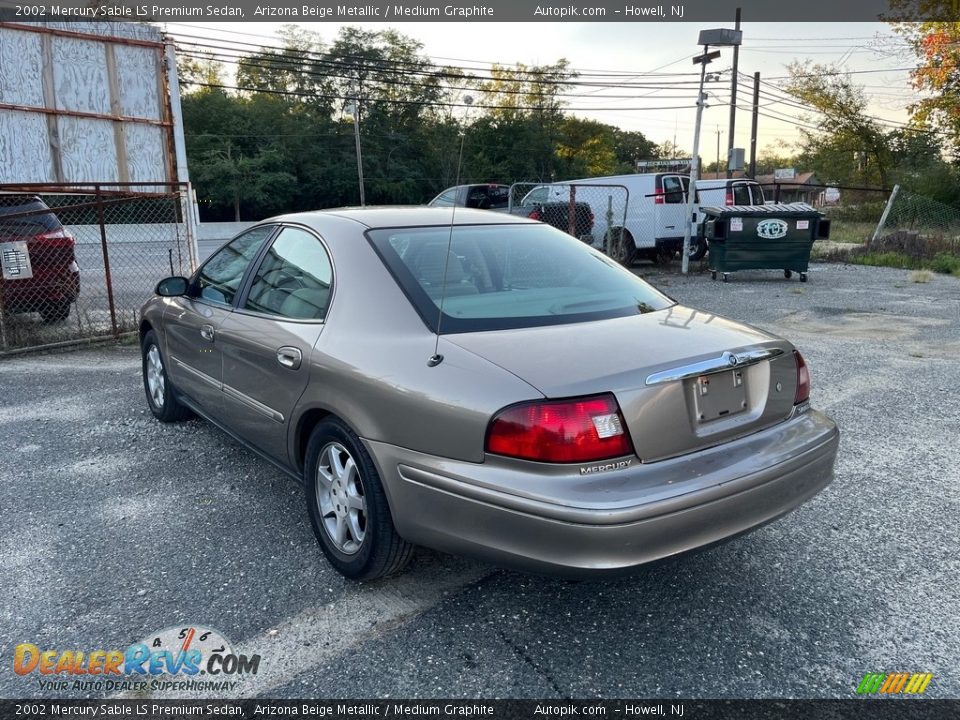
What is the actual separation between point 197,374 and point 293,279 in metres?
1.17

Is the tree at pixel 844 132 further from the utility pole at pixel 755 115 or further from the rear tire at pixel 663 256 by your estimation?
the rear tire at pixel 663 256

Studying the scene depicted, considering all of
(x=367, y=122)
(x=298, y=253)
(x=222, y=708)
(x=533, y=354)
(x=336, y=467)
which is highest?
(x=367, y=122)

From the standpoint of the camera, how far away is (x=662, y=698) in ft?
7.62

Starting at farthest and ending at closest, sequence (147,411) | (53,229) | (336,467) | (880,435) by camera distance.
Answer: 1. (53,229)
2. (147,411)
3. (880,435)
4. (336,467)

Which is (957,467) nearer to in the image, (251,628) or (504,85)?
(251,628)

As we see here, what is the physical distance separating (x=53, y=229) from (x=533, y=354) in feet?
25.9

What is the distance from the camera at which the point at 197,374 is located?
421cm

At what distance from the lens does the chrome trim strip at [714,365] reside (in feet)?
7.95

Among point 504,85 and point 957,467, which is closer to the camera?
point 957,467

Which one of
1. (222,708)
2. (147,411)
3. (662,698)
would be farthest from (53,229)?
(662,698)

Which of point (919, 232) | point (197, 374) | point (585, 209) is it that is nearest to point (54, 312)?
point (197, 374)

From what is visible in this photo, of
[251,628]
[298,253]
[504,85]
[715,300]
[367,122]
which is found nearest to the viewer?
[251,628]

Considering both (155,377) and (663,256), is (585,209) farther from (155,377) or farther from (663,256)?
(155,377)

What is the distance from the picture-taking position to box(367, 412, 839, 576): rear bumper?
224cm
